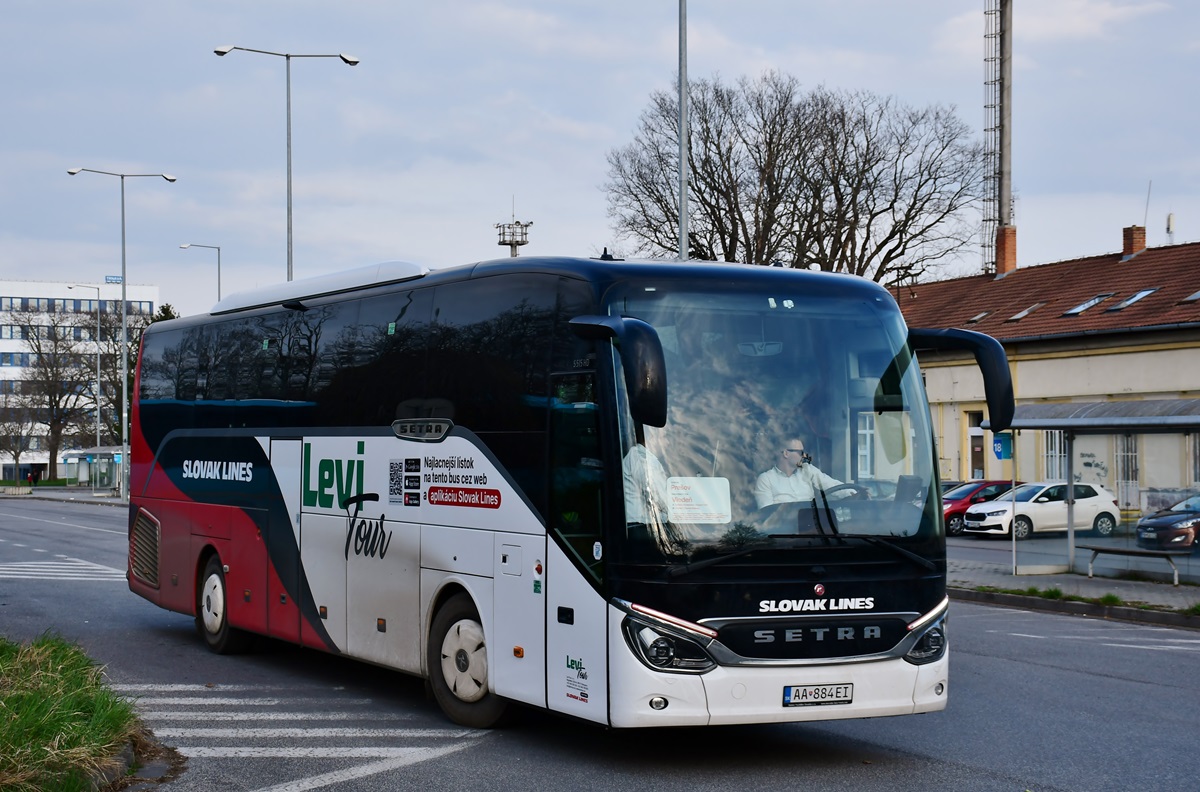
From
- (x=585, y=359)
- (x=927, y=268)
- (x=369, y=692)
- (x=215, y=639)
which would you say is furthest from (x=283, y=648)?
(x=927, y=268)

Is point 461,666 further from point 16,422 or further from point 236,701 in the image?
point 16,422

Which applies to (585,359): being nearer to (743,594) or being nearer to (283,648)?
(743,594)

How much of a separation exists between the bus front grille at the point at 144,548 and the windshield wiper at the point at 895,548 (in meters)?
9.27

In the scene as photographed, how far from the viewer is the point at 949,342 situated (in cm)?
904

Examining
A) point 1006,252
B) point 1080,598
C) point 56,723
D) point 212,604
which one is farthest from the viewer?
point 1006,252

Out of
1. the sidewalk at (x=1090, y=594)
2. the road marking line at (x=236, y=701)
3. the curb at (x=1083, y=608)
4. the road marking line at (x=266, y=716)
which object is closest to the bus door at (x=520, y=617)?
the road marking line at (x=266, y=716)

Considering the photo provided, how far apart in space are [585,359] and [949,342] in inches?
92.8

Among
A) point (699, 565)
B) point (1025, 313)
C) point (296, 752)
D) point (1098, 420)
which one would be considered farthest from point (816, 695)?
point (1025, 313)

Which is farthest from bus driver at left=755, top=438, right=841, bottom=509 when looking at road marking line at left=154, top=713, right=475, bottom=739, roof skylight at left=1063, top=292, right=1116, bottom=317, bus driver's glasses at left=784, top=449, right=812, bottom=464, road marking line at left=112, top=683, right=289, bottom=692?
roof skylight at left=1063, top=292, right=1116, bottom=317

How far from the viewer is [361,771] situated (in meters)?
8.06

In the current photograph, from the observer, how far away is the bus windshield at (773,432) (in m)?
7.94

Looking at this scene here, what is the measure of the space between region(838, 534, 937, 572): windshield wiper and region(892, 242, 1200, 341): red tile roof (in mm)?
33453

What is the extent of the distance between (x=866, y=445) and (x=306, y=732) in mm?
4053

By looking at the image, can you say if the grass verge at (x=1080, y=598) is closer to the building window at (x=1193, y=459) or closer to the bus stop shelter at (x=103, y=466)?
the building window at (x=1193, y=459)
